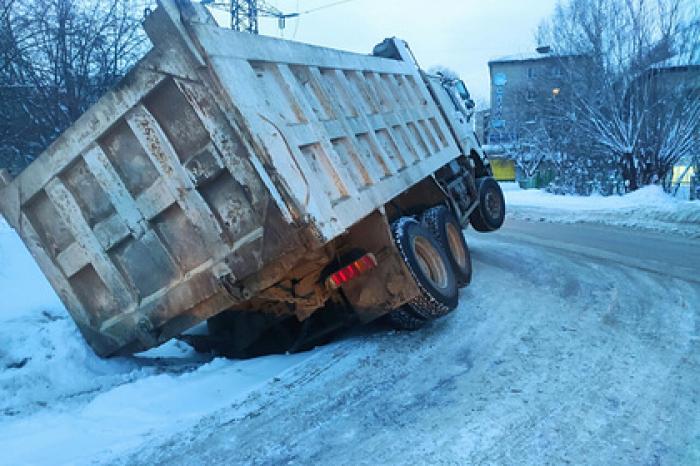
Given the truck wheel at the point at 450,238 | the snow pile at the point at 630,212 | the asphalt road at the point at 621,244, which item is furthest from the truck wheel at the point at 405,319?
the snow pile at the point at 630,212

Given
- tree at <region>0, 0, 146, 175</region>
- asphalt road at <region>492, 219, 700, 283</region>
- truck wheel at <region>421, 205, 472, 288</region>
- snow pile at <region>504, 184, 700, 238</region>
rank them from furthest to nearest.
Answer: snow pile at <region>504, 184, 700, 238</region> → tree at <region>0, 0, 146, 175</region> → asphalt road at <region>492, 219, 700, 283</region> → truck wheel at <region>421, 205, 472, 288</region>

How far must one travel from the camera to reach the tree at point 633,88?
1805cm

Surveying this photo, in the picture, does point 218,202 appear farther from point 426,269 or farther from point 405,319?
point 426,269

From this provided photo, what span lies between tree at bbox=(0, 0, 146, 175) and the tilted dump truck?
20.0 ft

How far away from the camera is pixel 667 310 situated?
19.1 feet

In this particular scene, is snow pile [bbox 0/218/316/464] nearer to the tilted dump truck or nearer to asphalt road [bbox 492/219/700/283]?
the tilted dump truck

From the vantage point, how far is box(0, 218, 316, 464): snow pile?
3.74 meters

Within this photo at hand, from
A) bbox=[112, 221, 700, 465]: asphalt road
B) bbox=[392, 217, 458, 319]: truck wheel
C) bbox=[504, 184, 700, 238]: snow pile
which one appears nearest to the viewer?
bbox=[112, 221, 700, 465]: asphalt road

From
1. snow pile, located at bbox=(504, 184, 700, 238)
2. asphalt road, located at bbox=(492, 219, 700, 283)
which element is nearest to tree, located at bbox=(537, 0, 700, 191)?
snow pile, located at bbox=(504, 184, 700, 238)

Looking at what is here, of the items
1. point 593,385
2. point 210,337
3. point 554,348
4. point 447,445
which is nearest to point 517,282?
point 554,348

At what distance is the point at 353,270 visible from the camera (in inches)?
186

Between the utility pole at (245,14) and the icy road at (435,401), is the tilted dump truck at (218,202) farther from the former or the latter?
the utility pole at (245,14)

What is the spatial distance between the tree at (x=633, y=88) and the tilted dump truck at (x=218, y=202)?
15.8 metres

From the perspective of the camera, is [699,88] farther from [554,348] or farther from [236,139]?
[236,139]
